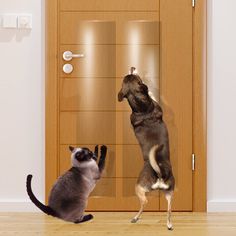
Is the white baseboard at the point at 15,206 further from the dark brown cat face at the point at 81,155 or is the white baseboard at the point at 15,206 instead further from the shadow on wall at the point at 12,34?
the dark brown cat face at the point at 81,155

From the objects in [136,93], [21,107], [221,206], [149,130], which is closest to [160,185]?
[149,130]

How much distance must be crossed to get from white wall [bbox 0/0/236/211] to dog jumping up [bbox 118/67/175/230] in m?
0.77

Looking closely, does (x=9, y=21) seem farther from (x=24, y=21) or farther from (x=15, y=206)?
(x=15, y=206)

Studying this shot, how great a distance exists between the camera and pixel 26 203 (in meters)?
3.97

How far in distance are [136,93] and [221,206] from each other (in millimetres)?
1290

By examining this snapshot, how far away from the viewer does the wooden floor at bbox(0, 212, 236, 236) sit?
3.41 m

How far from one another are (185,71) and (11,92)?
1181 mm

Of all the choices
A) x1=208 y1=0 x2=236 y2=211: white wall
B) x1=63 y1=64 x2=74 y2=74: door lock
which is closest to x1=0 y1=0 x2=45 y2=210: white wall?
x1=63 y1=64 x2=74 y2=74: door lock

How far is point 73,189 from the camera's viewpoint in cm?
235

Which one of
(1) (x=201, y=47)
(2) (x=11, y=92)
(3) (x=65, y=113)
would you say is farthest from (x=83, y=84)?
(1) (x=201, y=47)

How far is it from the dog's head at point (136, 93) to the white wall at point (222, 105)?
0.93 meters

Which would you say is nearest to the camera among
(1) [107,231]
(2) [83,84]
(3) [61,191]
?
(3) [61,191]

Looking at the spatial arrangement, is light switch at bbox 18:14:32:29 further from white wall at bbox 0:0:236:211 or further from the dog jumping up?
the dog jumping up

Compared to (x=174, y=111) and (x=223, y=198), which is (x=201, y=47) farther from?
(x=223, y=198)
